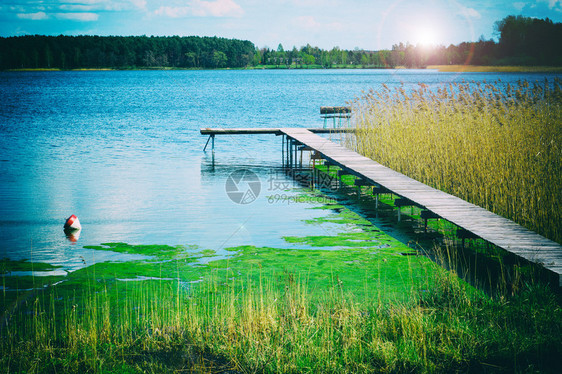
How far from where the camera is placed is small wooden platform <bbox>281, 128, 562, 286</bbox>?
5.63 meters

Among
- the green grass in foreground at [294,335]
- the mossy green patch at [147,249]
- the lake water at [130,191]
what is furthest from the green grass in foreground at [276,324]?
the lake water at [130,191]

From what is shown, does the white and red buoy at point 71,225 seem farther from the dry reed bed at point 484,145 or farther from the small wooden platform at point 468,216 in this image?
the dry reed bed at point 484,145

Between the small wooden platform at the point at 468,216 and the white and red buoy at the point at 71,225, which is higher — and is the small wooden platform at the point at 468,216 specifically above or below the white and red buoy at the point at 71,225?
above

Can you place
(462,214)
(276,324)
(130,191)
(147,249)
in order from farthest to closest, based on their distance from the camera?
(130,191) < (147,249) < (462,214) < (276,324)

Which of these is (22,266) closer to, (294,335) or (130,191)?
(294,335)

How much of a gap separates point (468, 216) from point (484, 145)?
2684 millimetres

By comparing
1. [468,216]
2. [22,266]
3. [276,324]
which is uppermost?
[468,216]

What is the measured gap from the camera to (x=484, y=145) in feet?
30.9

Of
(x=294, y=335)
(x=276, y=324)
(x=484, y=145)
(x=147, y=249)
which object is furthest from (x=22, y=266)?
(x=484, y=145)

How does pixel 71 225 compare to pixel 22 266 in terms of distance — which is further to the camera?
pixel 71 225

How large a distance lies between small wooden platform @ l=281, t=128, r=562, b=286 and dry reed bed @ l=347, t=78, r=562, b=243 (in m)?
0.62

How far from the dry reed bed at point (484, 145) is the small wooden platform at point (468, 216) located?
620 mm

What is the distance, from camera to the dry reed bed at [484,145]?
772 centimetres

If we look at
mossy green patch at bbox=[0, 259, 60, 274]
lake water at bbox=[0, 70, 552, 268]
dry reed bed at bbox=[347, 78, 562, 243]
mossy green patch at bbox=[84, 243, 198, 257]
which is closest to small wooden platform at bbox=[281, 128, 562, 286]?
dry reed bed at bbox=[347, 78, 562, 243]
